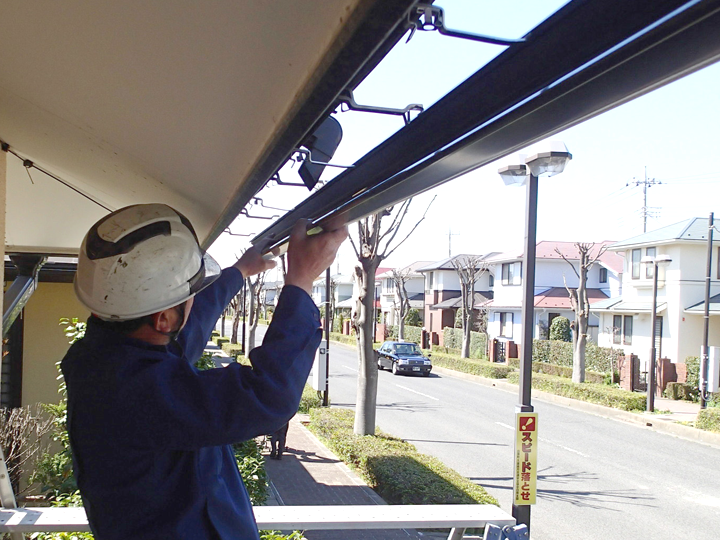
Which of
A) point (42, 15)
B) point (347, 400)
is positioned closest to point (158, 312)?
point (42, 15)

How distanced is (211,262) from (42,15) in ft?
2.83

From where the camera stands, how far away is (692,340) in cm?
→ 2484

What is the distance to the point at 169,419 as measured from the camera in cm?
126

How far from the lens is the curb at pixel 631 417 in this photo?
14.6 metres

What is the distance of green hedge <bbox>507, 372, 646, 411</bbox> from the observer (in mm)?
17812

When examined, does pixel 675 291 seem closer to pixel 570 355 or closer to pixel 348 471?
pixel 570 355

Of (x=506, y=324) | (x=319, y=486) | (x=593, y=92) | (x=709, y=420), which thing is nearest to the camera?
(x=593, y=92)

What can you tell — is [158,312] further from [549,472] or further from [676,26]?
[549,472]

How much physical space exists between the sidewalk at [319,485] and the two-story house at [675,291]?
1802 centimetres

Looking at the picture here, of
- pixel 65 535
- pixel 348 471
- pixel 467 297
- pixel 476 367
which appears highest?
pixel 467 297

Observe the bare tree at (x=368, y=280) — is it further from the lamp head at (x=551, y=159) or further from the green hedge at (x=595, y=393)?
the green hedge at (x=595, y=393)

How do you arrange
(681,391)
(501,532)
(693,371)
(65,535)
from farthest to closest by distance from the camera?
(693,371), (681,391), (65,535), (501,532)

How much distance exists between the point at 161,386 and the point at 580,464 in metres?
12.0

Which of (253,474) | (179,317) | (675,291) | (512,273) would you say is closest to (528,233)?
(253,474)
